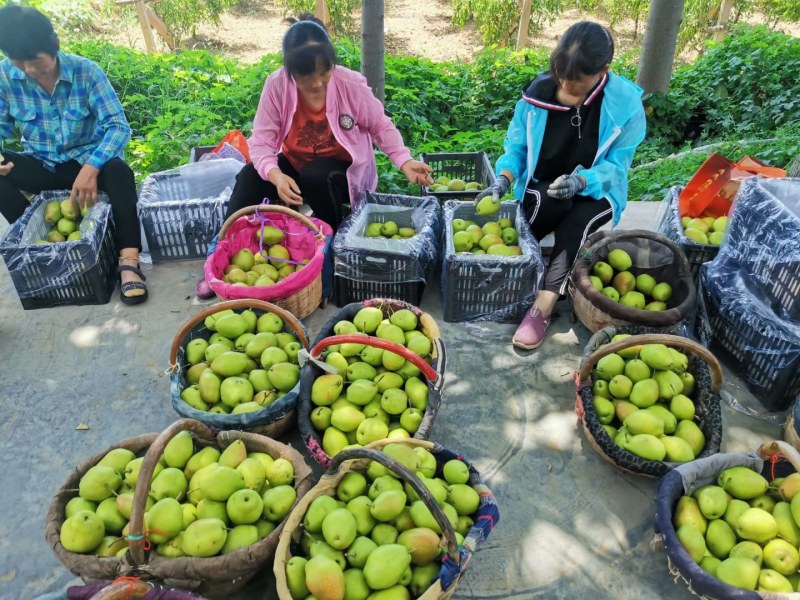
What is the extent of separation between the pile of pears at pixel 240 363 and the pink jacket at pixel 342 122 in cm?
128

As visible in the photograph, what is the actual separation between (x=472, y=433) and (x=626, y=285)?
1308 millimetres

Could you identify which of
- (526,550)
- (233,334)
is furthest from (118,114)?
(526,550)

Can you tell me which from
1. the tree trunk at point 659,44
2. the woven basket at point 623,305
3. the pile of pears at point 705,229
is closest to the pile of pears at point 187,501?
the woven basket at point 623,305

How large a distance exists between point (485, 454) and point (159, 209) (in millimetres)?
2787

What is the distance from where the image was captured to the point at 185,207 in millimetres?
4027

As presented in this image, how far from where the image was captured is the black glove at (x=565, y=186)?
3385 millimetres

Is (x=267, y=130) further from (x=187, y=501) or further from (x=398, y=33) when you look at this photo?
(x=398, y=33)

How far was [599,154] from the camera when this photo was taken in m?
3.53

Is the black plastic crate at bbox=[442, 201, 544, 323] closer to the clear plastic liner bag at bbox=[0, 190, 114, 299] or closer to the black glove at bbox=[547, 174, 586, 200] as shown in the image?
the black glove at bbox=[547, 174, 586, 200]

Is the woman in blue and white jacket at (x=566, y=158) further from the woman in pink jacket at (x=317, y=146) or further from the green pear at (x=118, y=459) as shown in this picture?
the green pear at (x=118, y=459)

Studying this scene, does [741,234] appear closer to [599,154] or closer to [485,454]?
[599,154]

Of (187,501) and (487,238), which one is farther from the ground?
(487,238)

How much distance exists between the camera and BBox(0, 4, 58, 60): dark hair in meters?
3.28

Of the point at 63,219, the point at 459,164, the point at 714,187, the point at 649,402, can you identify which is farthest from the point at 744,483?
the point at 63,219
